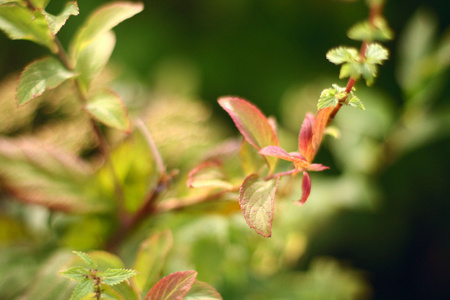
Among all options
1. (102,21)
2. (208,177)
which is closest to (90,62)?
(102,21)

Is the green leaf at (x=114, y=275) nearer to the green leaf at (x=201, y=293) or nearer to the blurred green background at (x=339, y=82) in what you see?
the green leaf at (x=201, y=293)

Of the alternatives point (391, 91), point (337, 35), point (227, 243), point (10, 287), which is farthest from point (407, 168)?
point (10, 287)

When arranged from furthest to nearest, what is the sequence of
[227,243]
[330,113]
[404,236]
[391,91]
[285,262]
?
1. [391,91]
2. [404,236]
3. [285,262]
4. [227,243]
5. [330,113]

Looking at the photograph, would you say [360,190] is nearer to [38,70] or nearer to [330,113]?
[330,113]

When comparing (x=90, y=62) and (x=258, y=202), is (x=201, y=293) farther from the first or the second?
(x=90, y=62)

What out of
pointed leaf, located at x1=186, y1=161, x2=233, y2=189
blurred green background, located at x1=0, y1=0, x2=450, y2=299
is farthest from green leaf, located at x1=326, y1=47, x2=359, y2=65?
blurred green background, located at x1=0, y1=0, x2=450, y2=299

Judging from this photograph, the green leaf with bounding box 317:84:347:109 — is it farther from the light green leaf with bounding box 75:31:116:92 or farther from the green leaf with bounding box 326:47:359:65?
the light green leaf with bounding box 75:31:116:92

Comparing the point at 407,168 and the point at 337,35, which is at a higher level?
the point at 337,35

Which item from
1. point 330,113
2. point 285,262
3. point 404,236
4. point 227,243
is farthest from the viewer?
point 404,236
